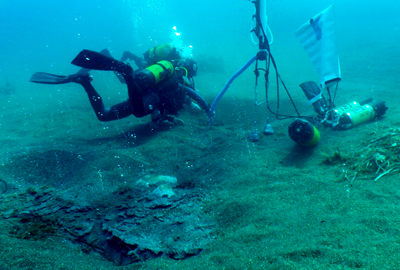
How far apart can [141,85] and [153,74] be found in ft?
1.11

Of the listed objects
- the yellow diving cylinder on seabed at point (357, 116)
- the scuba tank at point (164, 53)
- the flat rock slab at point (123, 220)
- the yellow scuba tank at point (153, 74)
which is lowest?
the yellow diving cylinder on seabed at point (357, 116)

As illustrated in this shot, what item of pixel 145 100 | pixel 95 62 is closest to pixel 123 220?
pixel 95 62

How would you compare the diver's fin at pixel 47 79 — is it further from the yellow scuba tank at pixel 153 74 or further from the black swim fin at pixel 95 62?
the yellow scuba tank at pixel 153 74

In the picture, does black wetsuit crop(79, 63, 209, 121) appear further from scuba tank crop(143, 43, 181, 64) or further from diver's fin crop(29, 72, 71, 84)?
scuba tank crop(143, 43, 181, 64)

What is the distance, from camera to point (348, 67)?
14109mm

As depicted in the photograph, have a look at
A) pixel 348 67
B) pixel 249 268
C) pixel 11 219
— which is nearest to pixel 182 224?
pixel 249 268

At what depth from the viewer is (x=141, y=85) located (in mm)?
4816

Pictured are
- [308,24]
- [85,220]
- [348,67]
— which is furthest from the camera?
[348,67]

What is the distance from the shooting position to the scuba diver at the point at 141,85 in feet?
14.2

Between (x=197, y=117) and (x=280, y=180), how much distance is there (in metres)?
4.23

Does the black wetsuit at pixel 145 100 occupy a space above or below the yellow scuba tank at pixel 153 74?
below

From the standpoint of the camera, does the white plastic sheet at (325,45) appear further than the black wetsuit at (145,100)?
No

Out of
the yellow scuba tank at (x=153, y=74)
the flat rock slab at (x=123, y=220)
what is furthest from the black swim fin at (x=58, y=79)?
the flat rock slab at (x=123, y=220)

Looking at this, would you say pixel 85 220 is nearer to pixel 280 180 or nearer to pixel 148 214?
pixel 148 214
